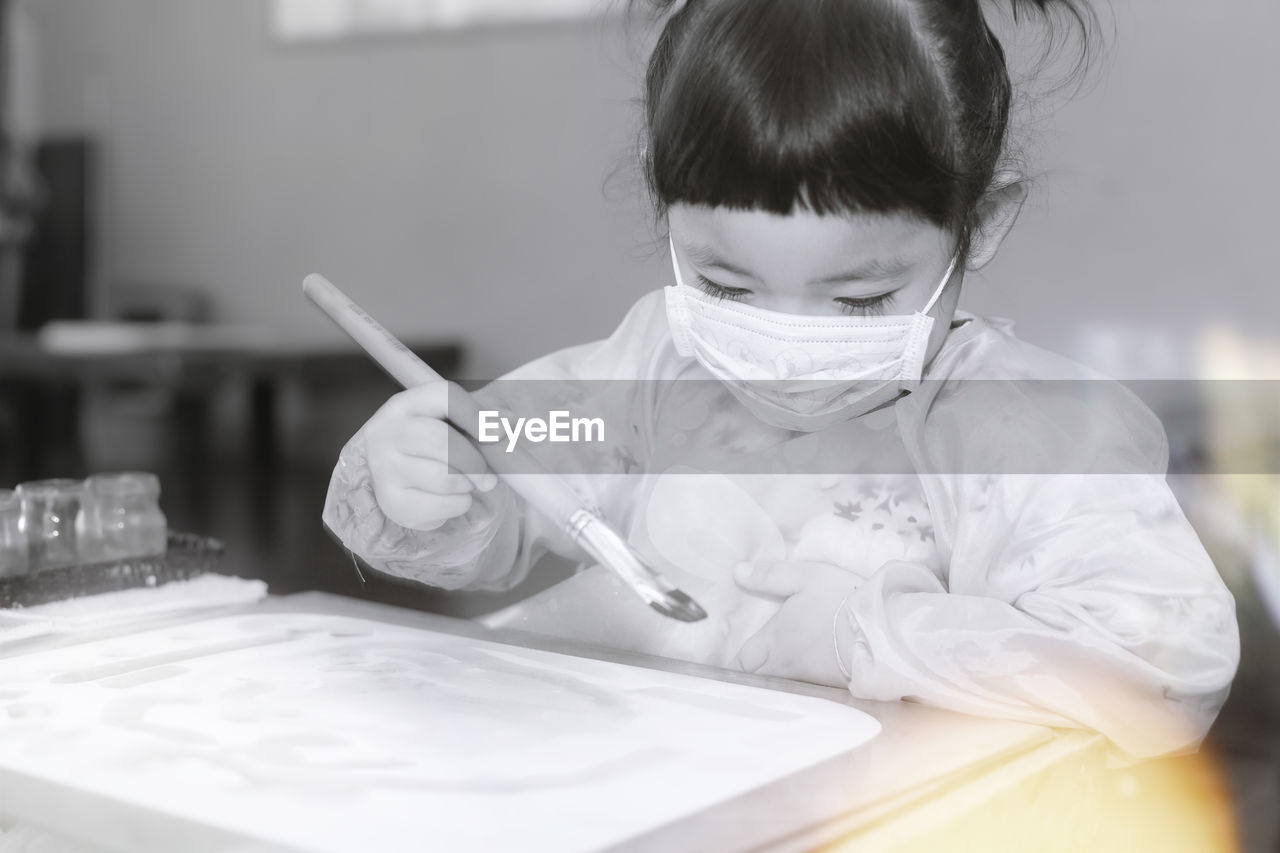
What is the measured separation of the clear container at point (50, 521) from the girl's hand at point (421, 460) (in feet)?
0.53

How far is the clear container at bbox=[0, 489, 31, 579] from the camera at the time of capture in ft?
1.75

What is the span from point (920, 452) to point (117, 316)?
1.72m

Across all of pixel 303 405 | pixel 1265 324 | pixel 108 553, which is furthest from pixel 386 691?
pixel 303 405

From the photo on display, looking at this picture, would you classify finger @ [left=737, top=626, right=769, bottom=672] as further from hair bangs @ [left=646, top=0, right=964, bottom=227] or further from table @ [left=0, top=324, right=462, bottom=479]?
table @ [left=0, top=324, right=462, bottom=479]

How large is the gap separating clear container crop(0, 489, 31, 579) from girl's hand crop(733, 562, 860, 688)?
300 millimetres

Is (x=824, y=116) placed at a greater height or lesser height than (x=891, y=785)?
greater

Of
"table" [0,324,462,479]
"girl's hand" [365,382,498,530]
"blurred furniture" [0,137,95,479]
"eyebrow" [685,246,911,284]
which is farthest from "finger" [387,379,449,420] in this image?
"blurred furniture" [0,137,95,479]

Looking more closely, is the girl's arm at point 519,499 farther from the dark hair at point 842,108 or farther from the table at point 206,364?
the table at point 206,364

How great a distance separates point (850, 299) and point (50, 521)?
352 millimetres

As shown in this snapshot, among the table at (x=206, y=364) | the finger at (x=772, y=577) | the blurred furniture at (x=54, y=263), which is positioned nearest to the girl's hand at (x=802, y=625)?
the finger at (x=772, y=577)

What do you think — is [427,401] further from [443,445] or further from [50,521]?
[50,521]

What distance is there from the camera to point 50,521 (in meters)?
0.55

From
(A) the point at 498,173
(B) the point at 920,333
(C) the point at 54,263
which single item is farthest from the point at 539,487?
(C) the point at 54,263

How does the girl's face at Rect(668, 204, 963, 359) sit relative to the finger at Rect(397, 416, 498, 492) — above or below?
above
